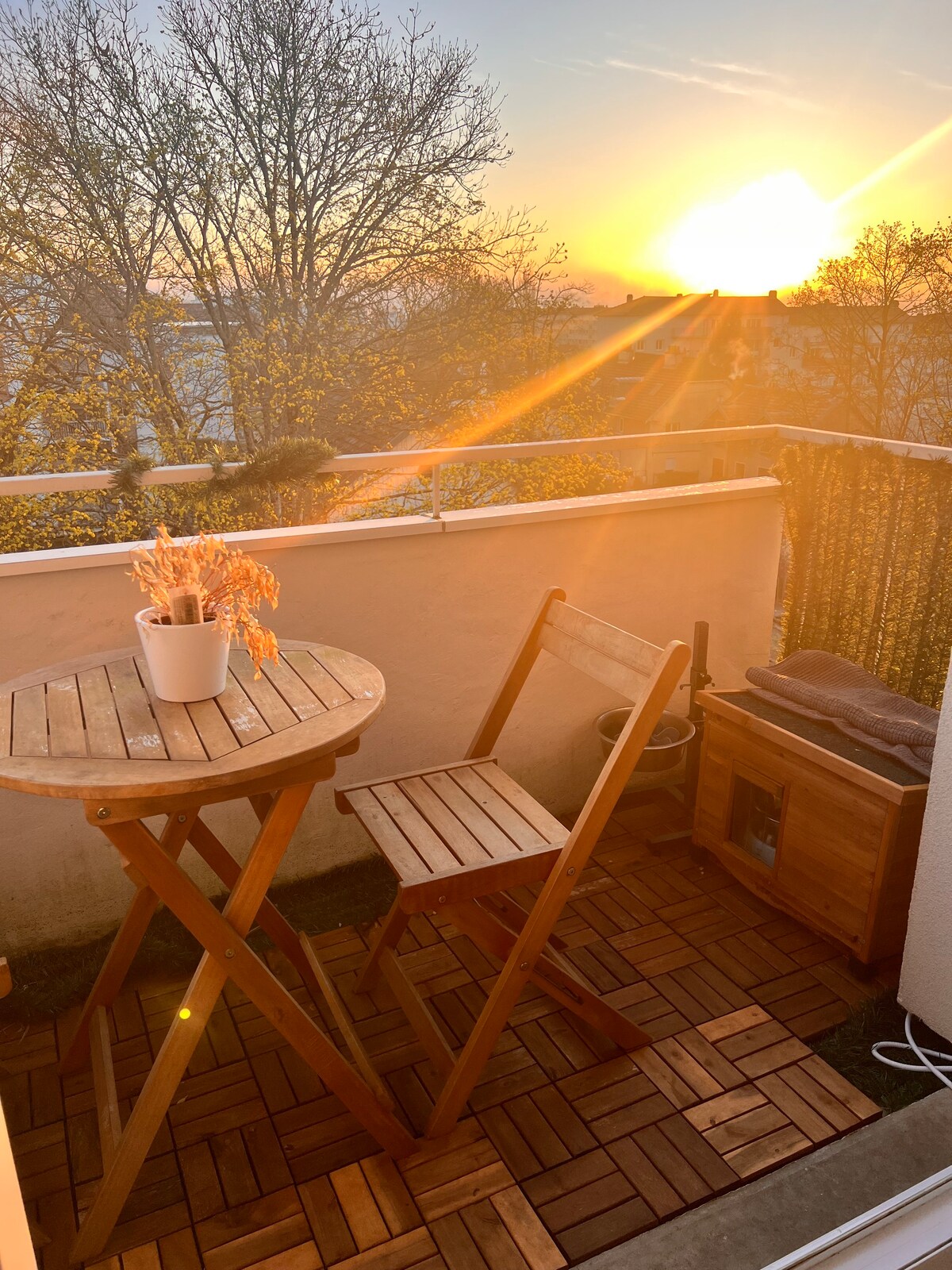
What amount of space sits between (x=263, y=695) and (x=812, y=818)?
1.52m

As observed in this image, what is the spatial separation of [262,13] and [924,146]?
697 cm

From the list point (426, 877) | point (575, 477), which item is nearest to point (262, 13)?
point (575, 477)

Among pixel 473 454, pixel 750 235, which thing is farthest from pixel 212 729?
pixel 750 235

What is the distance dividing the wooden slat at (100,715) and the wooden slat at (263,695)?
0.26 m

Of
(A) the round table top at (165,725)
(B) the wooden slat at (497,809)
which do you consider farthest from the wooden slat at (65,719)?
(B) the wooden slat at (497,809)

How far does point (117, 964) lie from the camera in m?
2.09

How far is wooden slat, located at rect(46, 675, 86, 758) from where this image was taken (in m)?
1.61

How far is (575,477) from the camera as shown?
35.3 feet

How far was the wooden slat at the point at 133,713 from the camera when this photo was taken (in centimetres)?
162

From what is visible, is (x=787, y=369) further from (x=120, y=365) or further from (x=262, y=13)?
(x=120, y=365)

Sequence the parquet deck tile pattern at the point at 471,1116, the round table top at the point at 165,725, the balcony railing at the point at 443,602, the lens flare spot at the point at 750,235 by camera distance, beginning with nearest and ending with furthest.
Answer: the round table top at the point at 165,725
the parquet deck tile pattern at the point at 471,1116
the balcony railing at the point at 443,602
the lens flare spot at the point at 750,235

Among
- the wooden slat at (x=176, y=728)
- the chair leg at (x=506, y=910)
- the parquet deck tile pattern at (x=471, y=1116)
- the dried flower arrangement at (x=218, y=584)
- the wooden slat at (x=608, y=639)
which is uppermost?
the dried flower arrangement at (x=218, y=584)

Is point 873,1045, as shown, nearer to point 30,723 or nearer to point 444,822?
point 444,822

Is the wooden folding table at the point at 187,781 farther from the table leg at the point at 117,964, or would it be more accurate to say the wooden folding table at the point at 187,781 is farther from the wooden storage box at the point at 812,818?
A: the wooden storage box at the point at 812,818
